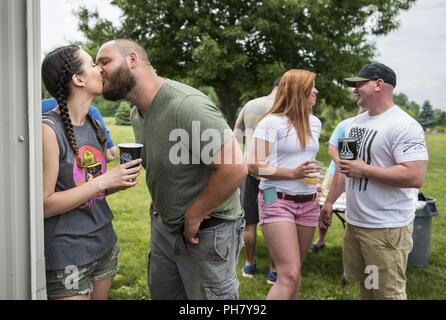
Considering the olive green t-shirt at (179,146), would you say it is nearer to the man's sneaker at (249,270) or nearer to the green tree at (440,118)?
the man's sneaker at (249,270)

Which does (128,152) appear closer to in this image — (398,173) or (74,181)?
(74,181)

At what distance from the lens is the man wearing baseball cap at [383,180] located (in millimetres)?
2143

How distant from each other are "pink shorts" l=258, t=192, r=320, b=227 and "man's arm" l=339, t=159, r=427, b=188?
1.29ft

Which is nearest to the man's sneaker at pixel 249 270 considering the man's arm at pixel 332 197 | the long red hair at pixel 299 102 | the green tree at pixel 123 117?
the man's arm at pixel 332 197

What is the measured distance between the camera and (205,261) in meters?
1.76

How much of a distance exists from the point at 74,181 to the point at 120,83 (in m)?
0.42

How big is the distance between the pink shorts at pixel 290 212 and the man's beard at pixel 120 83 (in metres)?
1.18

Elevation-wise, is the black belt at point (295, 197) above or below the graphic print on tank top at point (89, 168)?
below

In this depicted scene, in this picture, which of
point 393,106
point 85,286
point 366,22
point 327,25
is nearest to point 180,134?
point 85,286

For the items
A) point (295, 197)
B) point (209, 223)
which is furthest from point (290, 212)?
point (209, 223)

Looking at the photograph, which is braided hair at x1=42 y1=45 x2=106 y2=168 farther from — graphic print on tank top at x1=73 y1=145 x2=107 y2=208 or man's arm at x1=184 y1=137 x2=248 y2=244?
man's arm at x1=184 y1=137 x2=248 y2=244

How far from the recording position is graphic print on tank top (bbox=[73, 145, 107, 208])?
1.56 m

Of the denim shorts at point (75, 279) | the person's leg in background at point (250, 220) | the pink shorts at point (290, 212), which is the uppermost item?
the pink shorts at point (290, 212)
